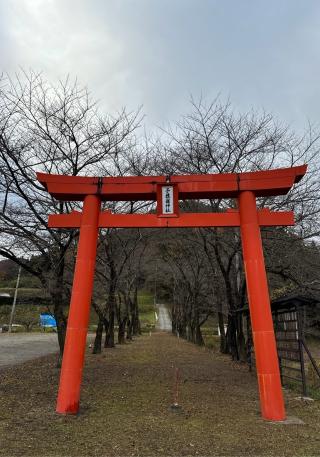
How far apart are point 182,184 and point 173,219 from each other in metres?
0.73

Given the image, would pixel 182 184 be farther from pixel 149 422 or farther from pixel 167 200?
pixel 149 422

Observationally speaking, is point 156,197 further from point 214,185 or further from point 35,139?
point 35,139

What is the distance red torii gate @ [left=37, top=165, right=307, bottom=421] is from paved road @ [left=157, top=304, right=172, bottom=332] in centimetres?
5202

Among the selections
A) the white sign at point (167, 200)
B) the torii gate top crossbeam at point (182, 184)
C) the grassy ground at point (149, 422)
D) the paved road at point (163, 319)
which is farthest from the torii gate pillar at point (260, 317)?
the paved road at point (163, 319)

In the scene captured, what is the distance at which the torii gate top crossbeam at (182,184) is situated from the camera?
7.70 metres

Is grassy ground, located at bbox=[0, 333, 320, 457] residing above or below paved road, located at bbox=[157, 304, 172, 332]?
below

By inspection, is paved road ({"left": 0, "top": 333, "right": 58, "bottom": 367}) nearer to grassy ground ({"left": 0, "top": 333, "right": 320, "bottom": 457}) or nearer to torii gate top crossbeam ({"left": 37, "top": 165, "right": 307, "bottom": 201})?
grassy ground ({"left": 0, "top": 333, "right": 320, "bottom": 457})

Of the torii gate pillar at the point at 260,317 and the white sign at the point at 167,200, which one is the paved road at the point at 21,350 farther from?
the torii gate pillar at the point at 260,317

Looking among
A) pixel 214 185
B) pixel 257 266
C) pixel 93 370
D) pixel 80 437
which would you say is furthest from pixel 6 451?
pixel 93 370

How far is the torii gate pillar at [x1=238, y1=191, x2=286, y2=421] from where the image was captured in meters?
6.66

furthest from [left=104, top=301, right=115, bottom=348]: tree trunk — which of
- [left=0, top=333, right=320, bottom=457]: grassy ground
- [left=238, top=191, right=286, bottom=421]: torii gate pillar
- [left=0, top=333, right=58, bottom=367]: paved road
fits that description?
[left=238, top=191, right=286, bottom=421]: torii gate pillar

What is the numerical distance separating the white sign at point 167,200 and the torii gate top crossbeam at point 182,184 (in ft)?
0.42

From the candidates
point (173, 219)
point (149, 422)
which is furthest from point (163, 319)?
point (149, 422)

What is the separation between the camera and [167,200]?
775 centimetres
